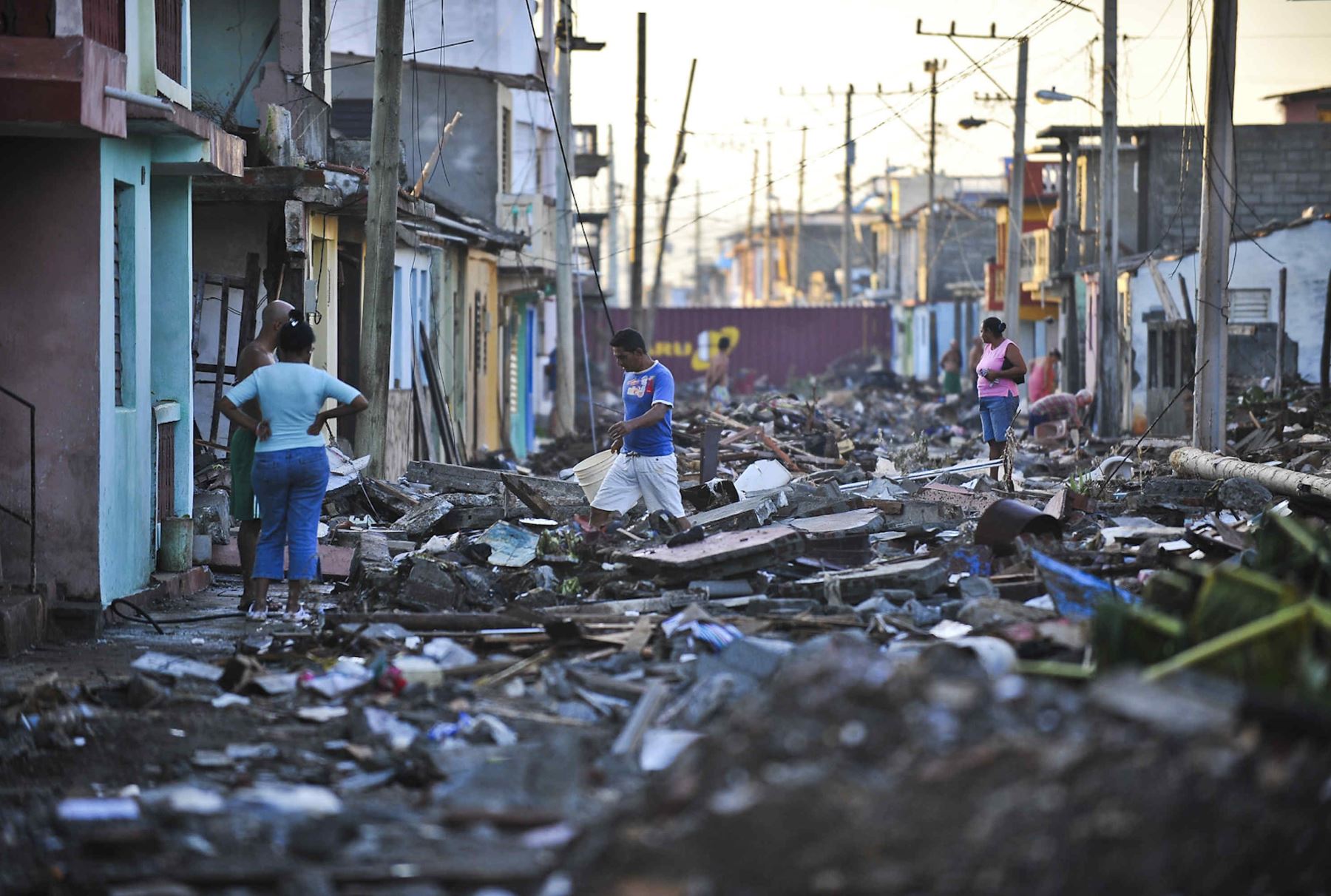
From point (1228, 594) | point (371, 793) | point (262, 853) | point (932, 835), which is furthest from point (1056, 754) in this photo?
point (371, 793)

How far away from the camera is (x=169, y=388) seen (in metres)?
11.6

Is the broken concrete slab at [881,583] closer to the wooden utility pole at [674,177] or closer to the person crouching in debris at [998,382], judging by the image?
the person crouching in debris at [998,382]

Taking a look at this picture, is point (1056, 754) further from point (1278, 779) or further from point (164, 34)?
point (164, 34)

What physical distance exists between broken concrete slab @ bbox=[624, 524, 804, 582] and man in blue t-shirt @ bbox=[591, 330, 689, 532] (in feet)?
4.12

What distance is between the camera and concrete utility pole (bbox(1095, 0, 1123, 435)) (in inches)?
991

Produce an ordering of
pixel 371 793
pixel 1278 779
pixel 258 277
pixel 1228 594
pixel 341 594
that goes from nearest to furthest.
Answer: pixel 1278 779
pixel 1228 594
pixel 371 793
pixel 341 594
pixel 258 277

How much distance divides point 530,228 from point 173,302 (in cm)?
1924

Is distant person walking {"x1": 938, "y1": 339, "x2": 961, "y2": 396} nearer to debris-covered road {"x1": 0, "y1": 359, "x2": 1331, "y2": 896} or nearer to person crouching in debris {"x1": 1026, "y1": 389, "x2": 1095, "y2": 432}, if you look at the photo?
person crouching in debris {"x1": 1026, "y1": 389, "x2": 1095, "y2": 432}

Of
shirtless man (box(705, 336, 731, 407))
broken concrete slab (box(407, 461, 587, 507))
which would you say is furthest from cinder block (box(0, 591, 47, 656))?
shirtless man (box(705, 336, 731, 407))

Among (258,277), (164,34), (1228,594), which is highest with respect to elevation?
(164,34)

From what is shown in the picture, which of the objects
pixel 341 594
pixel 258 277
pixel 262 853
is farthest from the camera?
pixel 258 277

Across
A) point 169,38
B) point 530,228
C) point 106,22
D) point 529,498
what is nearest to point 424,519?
point 529,498

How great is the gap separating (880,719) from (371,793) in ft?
8.20

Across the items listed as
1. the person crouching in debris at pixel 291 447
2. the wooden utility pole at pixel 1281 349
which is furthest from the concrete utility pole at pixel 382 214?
the wooden utility pole at pixel 1281 349
